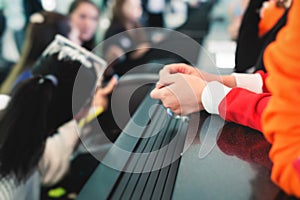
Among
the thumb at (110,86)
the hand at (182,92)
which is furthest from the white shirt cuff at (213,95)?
the thumb at (110,86)

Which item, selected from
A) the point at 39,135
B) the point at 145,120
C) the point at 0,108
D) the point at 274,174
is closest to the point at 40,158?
the point at 39,135

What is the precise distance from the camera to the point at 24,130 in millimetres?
1277

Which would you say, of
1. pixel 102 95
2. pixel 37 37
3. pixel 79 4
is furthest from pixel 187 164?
pixel 79 4

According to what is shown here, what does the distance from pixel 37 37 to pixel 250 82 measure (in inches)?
48.7

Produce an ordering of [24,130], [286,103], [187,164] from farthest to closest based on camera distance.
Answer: [24,130]
[187,164]
[286,103]

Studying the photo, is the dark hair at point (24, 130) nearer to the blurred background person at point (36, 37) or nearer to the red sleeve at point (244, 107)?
the blurred background person at point (36, 37)

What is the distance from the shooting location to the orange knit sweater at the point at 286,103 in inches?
13.2

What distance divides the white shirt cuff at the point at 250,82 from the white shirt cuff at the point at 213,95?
3.9 inches

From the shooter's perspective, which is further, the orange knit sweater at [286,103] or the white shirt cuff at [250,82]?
the white shirt cuff at [250,82]

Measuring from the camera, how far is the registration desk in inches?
17.9

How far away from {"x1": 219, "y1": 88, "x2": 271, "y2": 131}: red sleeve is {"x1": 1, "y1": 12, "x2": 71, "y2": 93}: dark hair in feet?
3.81

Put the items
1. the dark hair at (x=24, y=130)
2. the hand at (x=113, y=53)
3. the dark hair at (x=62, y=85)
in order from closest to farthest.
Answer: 1. the dark hair at (x=24, y=130)
2. the dark hair at (x=62, y=85)
3. the hand at (x=113, y=53)

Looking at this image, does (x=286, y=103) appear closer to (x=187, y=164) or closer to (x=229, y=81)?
(x=187, y=164)

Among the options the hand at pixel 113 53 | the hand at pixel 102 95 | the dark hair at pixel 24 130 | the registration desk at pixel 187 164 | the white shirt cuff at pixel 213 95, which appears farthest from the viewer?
the hand at pixel 113 53
